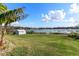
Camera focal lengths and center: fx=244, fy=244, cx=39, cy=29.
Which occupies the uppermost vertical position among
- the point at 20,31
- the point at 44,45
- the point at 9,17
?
the point at 9,17

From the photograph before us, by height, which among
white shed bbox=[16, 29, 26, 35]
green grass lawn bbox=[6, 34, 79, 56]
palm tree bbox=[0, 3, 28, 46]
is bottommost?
green grass lawn bbox=[6, 34, 79, 56]

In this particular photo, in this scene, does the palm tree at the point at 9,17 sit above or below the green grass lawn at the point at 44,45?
above

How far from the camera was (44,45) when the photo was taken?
2.39 m

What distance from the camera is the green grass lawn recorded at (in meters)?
2.35

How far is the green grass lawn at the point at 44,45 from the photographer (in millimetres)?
2350

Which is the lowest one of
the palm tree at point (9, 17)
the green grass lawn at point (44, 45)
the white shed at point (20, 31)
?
the green grass lawn at point (44, 45)

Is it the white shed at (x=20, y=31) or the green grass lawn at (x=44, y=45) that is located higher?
the white shed at (x=20, y=31)

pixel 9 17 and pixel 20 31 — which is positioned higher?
pixel 9 17

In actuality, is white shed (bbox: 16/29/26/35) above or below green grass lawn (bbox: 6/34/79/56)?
above

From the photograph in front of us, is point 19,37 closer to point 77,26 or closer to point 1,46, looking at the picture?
point 1,46

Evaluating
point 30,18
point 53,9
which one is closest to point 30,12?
point 30,18

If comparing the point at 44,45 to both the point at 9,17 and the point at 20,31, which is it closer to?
the point at 20,31

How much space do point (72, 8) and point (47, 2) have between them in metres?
0.25

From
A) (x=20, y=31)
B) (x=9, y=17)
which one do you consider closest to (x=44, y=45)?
(x=20, y=31)
